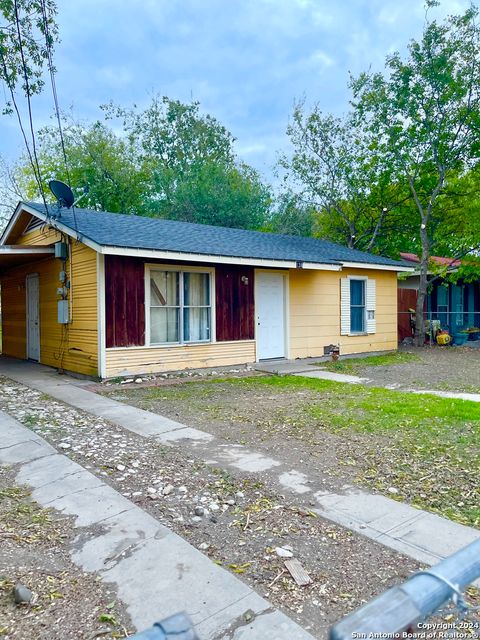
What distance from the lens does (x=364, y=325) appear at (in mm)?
13422

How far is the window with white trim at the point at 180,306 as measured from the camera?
9.22m

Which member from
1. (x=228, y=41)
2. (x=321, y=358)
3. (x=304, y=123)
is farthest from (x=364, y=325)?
(x=304, y=123)

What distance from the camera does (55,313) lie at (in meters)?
10.5

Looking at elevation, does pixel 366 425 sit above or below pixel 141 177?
below

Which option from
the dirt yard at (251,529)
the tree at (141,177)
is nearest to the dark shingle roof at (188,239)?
the dirt yard at (251,529)

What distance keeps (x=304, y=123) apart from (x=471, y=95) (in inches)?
310

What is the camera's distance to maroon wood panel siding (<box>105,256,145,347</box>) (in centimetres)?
847

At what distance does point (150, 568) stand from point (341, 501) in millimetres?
1553

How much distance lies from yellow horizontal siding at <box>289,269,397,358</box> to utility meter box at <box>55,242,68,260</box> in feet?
18.0

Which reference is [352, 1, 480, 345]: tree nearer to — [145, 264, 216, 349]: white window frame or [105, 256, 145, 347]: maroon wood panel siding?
[145, 264, 216, 349]: white window frame

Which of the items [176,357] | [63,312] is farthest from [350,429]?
[63,312]

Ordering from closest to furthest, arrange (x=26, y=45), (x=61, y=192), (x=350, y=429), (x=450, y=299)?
(x=350, y=429)
(x=26, y=45)
(x=61, y=192)
(x=450, y=299)

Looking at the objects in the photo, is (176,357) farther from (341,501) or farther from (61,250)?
(341,501)

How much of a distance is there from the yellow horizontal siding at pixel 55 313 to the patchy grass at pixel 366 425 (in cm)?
190
